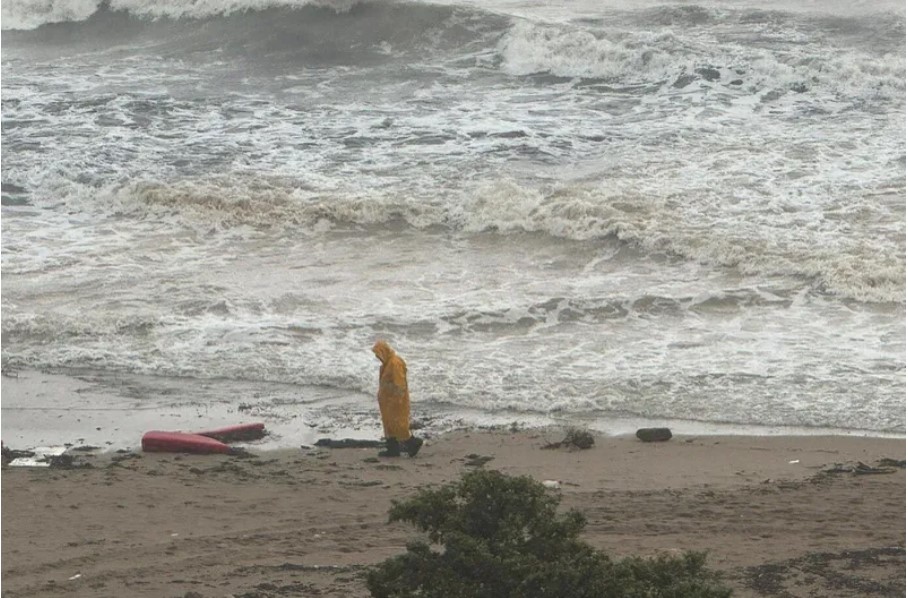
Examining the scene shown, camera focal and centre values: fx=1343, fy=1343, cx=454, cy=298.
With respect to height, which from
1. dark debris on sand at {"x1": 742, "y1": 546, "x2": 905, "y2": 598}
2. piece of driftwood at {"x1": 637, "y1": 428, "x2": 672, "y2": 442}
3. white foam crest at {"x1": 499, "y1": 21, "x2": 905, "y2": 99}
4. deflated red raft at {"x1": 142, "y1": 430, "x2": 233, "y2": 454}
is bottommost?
piece of driftwood at {"x1": 637, "y1": 428, "x2": 672, "y2": 442}

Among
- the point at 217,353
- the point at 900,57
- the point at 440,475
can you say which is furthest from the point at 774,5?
the point at 440,475

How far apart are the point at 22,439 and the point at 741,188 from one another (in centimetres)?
1000

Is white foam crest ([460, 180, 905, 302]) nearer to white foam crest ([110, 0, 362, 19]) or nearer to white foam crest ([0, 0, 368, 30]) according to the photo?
white foam crest ([110, 0, 362, 19])

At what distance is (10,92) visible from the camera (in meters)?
24.3

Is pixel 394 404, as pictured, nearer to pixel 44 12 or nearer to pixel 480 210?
pixel 480 210

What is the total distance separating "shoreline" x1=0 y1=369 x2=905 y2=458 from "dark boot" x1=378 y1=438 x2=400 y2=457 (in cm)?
52

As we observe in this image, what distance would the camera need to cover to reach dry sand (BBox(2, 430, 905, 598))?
267 inches

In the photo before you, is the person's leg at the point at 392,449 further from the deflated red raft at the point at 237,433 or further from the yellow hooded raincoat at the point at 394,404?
the deflated red raft at the point at 237,433

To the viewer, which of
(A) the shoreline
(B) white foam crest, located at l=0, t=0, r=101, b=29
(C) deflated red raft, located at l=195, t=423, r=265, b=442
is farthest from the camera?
(B) white foam crest, located at l=0, t=0, r=101, b=29

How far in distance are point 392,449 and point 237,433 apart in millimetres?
1229

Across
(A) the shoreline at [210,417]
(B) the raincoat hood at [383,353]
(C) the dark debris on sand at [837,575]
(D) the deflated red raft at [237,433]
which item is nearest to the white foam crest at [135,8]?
(A) the shoreline at [210,417]

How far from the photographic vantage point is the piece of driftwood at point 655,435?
9664 millimetres

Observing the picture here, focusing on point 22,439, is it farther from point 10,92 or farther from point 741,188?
point 10,92

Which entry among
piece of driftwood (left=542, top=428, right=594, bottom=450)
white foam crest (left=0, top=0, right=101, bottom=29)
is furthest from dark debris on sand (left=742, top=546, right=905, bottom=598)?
white foam crest (left=0, top=0, right=101, bottom=29)
